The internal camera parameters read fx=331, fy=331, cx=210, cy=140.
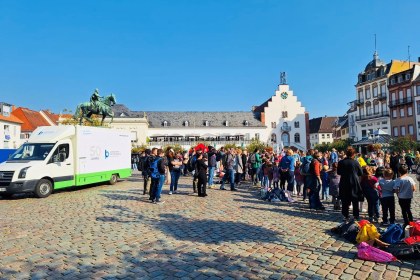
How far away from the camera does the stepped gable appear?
74500 millimetres

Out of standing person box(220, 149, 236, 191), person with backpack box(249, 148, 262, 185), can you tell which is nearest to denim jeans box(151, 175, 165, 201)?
standing person box(220, 149, 236, 191)

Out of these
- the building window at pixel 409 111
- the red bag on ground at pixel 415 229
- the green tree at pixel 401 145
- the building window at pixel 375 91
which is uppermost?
the building window at pixel 375 91

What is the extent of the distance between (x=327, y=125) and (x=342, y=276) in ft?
320

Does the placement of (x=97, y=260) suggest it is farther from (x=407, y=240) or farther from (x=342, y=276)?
(x=407, y=240)

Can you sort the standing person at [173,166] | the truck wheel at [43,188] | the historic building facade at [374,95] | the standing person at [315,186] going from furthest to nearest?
the historic building facade at [374,95], the standing person at [173,166], the truck wheel at [43,188], the standing person at [315,186]

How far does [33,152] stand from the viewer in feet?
45.0

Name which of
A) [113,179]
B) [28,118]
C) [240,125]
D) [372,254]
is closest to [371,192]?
[372,254]

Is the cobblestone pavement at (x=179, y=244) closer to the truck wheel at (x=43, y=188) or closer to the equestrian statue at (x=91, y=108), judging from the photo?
the truck wheel at (x=43, y=188)

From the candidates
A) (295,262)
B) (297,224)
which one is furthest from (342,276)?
(297,224)

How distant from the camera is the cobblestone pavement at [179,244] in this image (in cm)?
497

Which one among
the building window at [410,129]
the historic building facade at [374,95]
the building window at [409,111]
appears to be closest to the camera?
the building window at [410,129]

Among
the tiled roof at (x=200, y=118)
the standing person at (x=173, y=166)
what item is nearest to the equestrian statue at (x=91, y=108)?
the standing person at (x=173, y=166)

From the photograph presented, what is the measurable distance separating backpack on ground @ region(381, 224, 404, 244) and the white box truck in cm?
1173

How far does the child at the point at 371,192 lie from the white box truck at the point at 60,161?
37.1 ft
